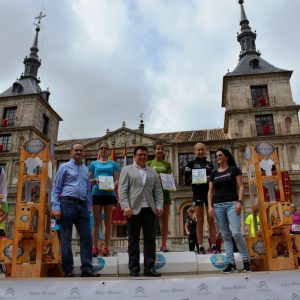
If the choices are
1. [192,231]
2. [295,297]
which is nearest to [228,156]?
[295,297]

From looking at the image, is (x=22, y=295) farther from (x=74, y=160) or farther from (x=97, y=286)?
(x=74, y=160)

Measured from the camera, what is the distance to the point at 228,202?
16.4 feet

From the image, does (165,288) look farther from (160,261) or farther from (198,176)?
(198,176)

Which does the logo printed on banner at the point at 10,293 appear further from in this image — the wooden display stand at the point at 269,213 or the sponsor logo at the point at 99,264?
the wooden display stand at the point at 269,213

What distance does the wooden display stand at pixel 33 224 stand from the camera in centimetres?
443

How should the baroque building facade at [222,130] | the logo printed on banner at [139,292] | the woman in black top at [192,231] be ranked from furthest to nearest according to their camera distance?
the baroque building facade at [222,130], the woman in black top at [192,231], the logo printed on banner at [139,292]

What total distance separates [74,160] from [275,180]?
3.18m

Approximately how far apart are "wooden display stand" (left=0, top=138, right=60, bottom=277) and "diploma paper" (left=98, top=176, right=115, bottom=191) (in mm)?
967

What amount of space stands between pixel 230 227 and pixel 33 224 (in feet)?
9.52


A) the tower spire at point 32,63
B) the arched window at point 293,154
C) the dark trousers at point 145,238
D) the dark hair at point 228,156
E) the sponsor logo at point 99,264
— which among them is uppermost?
the tower spire at point 32,63

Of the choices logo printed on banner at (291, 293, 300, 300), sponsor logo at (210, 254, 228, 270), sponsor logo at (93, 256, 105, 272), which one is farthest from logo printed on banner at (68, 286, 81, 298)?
logo printed on banner at (291, 293, 300, 300)

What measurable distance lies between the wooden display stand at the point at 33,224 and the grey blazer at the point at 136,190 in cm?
117

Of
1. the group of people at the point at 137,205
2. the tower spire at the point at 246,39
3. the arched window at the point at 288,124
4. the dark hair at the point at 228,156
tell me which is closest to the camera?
the group of people at the point at 137,205

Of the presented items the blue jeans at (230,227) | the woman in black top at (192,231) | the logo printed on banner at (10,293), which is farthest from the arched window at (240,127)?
the logo printed on banner at (10,293)
